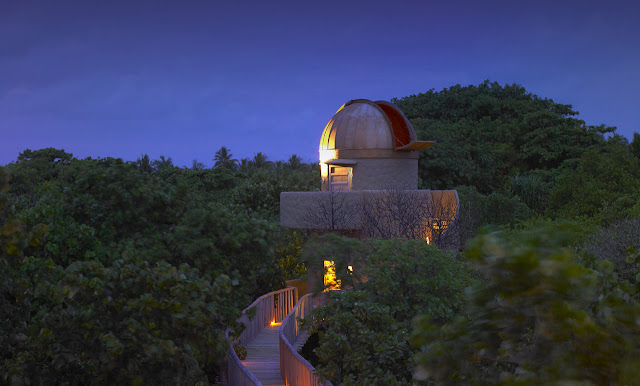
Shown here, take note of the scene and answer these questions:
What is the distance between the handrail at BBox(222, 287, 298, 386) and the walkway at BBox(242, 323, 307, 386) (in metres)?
0.28

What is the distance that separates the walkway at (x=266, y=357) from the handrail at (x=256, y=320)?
0.28m

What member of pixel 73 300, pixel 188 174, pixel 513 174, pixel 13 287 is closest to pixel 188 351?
pixel 73 300

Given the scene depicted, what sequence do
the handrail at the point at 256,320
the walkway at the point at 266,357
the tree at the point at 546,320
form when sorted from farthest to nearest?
the walkway at the point at 266,357 < the handrail at the point at 256,320 < the tree at the point at 546,320

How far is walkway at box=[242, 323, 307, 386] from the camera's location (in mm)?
16266

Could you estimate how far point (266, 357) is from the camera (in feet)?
61.2

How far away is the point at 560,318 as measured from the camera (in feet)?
13.8

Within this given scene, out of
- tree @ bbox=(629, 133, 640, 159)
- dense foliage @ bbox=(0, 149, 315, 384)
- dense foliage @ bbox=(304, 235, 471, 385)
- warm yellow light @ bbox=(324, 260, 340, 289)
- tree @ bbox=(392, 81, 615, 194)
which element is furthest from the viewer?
tree @ bbox=(392, 81, 615, 194)

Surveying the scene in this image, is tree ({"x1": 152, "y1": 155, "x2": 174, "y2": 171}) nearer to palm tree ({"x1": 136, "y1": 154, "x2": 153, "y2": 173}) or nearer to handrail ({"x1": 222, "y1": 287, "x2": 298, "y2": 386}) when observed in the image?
palm tree ({"x1": 136, "y1": 154, "x2": 153, "y2": 173})

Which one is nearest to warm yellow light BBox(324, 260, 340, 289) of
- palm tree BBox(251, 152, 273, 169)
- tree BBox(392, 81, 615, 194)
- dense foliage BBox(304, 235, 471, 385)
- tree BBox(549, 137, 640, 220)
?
dense foliage BBox(304, 235, 471, 385)

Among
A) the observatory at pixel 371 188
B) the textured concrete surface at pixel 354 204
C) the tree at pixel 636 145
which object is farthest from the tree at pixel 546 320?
the tree at pixel 636 145

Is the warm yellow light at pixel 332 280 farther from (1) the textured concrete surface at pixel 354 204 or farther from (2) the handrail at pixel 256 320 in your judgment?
(1) the textured concrete surface at pixel 354 204

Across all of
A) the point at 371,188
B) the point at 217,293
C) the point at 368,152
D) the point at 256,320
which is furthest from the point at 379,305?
the point at 368,152

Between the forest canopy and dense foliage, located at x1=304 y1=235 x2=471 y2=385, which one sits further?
dense foliage, located at x1=304 y1=235 x2=471 y2=385

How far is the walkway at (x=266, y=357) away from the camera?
53.4 feet
